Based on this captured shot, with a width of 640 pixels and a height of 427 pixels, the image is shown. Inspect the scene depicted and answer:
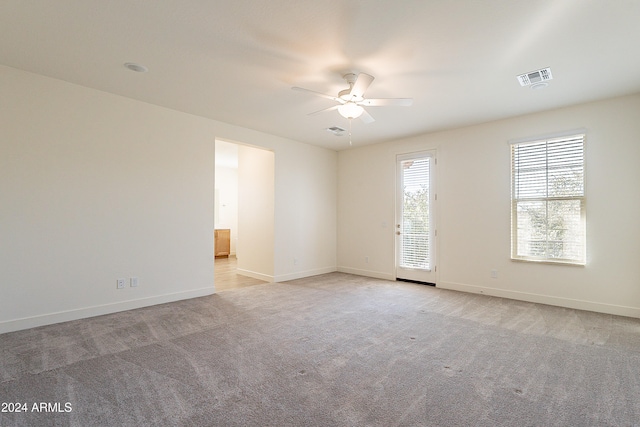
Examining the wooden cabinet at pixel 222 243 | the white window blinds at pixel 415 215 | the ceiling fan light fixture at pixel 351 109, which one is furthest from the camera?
the wooden cabinet at pixel 222 243

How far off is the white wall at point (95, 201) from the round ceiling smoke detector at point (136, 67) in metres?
0.98

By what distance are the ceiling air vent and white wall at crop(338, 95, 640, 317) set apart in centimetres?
133

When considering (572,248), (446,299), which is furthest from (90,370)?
(572,248)

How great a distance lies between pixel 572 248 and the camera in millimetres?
4363

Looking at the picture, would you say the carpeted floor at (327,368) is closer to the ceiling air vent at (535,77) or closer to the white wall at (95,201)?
the white wall at (95,201)

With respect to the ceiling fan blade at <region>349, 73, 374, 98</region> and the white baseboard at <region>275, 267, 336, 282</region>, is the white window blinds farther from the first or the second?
the ceiling fan blade at <region>349, 73, 374, 98</region>

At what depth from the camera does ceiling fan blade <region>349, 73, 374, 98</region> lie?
2971 millimetres

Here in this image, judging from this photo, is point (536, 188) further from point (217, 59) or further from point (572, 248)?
point (217, 59)

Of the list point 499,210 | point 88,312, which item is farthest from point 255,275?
point 499,210

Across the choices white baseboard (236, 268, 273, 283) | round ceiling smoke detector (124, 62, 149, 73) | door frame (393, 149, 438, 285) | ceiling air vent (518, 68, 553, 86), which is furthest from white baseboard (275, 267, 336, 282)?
ceiling air vent (518, 68, 553, 86)

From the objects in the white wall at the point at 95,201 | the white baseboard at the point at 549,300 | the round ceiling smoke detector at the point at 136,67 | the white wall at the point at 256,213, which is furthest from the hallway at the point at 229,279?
the white baseboard at the point at 549,300

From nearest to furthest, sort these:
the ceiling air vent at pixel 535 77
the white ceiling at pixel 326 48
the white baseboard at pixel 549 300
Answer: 1. the white ceiling at pixel 326 48
2. the ceiling air vent at pixel 535 77
3. the white baseboard at pixel 549 300

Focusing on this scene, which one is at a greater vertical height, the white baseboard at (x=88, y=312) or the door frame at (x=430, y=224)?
the door frame at (x=430, y=224)

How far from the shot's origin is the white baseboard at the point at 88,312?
11.0 ft
